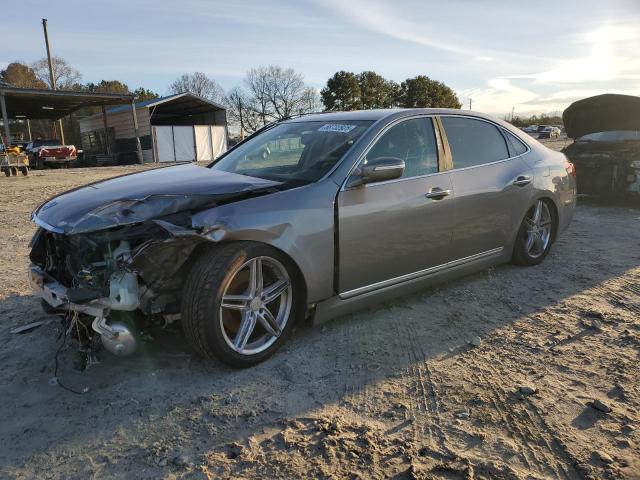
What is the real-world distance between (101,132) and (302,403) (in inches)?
1401

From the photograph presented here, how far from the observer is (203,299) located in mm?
2795

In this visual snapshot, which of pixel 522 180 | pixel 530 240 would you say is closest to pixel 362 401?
pixel 522 180

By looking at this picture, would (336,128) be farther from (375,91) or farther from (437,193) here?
(375,91)

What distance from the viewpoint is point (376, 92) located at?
203 ft

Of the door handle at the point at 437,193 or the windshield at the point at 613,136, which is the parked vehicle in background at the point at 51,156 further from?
the door handle at the point at 437,193

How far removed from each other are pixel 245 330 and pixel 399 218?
1414mm

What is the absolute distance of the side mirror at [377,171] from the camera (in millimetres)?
3365

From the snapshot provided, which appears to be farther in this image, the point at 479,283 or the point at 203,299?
the point at 479,283

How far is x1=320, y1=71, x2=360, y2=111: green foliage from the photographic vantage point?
5847 centimetres

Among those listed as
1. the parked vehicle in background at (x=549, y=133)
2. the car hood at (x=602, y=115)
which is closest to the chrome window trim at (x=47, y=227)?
the car hood at (x=602, y=115)

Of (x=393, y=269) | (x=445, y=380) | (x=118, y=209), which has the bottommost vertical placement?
(x=445, y=380)

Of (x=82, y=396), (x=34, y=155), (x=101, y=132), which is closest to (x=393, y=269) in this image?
(x=82, y=396)

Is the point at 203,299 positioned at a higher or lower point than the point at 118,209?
lower

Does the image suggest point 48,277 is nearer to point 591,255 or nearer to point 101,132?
point 591,255
